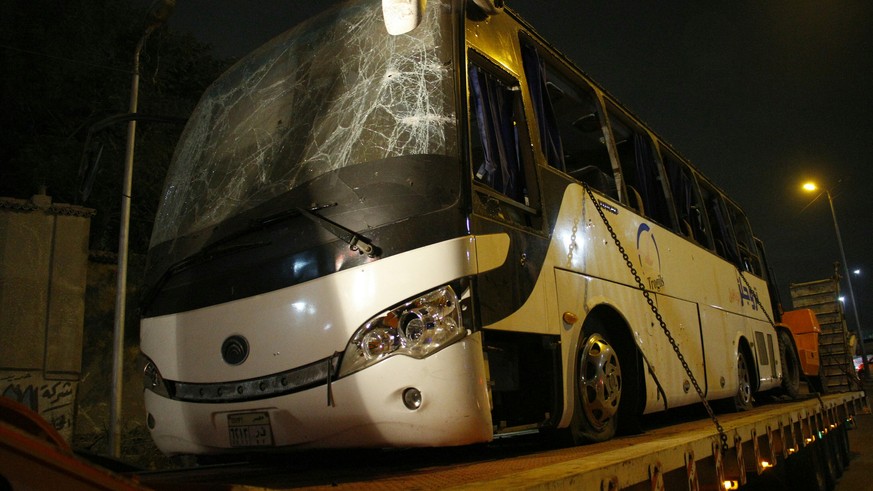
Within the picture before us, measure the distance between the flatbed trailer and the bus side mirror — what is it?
2252mm

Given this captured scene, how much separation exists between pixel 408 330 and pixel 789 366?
376 inches

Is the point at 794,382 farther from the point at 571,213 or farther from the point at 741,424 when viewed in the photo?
the point at 571,213

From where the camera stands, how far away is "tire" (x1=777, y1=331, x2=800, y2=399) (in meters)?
10.2

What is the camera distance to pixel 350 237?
317 cm

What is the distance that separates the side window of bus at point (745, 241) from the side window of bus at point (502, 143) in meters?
6.59

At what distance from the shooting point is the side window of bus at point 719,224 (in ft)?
28.4

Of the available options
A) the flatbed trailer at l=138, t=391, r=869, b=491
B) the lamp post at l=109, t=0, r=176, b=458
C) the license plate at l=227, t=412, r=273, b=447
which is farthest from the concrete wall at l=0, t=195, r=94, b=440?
the license plate at l=227, t=412, r=273, b=447

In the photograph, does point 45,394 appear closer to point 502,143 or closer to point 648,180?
point 502,143

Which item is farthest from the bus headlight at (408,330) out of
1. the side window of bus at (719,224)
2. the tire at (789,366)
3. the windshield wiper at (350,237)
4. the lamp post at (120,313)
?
the tire at (789,366)

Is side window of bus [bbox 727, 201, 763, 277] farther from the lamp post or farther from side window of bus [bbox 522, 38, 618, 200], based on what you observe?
the lamp post

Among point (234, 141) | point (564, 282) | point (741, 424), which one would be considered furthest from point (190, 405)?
point (741, 424)

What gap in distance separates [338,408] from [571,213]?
2134 mm

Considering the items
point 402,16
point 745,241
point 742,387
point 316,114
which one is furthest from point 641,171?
point 745,241

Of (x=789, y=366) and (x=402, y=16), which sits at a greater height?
(x=402, y=16)
